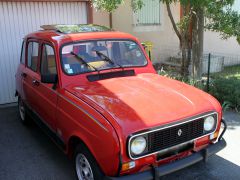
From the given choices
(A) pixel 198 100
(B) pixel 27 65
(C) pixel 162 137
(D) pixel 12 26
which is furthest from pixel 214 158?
(D) pixel 12 26

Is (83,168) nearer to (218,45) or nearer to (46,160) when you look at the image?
(46,160)

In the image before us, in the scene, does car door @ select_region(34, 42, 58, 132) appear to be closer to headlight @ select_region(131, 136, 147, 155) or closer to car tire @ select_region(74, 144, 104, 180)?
car tire @ select_region(74, 144, 104, 180)

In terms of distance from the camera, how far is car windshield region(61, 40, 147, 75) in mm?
3924

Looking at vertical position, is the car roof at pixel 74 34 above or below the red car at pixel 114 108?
above

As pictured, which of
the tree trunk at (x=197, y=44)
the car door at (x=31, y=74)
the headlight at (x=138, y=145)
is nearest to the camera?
the headlight at (x=138, y=145)

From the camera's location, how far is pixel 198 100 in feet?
11.1

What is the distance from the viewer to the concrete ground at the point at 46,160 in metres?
3.83

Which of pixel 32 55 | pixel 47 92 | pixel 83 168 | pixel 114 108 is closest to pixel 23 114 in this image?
pixel 32 55

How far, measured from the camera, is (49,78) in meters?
3.73

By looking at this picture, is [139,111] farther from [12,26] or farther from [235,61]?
[235,61]

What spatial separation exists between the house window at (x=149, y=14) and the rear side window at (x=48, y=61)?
5259 millimetres

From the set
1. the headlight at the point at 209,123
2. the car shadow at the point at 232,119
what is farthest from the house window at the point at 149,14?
the headlight at the point at 209,123

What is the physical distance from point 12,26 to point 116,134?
5.24 metres

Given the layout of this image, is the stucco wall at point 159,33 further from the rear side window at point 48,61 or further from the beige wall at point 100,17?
the rear side window at point 48,61
